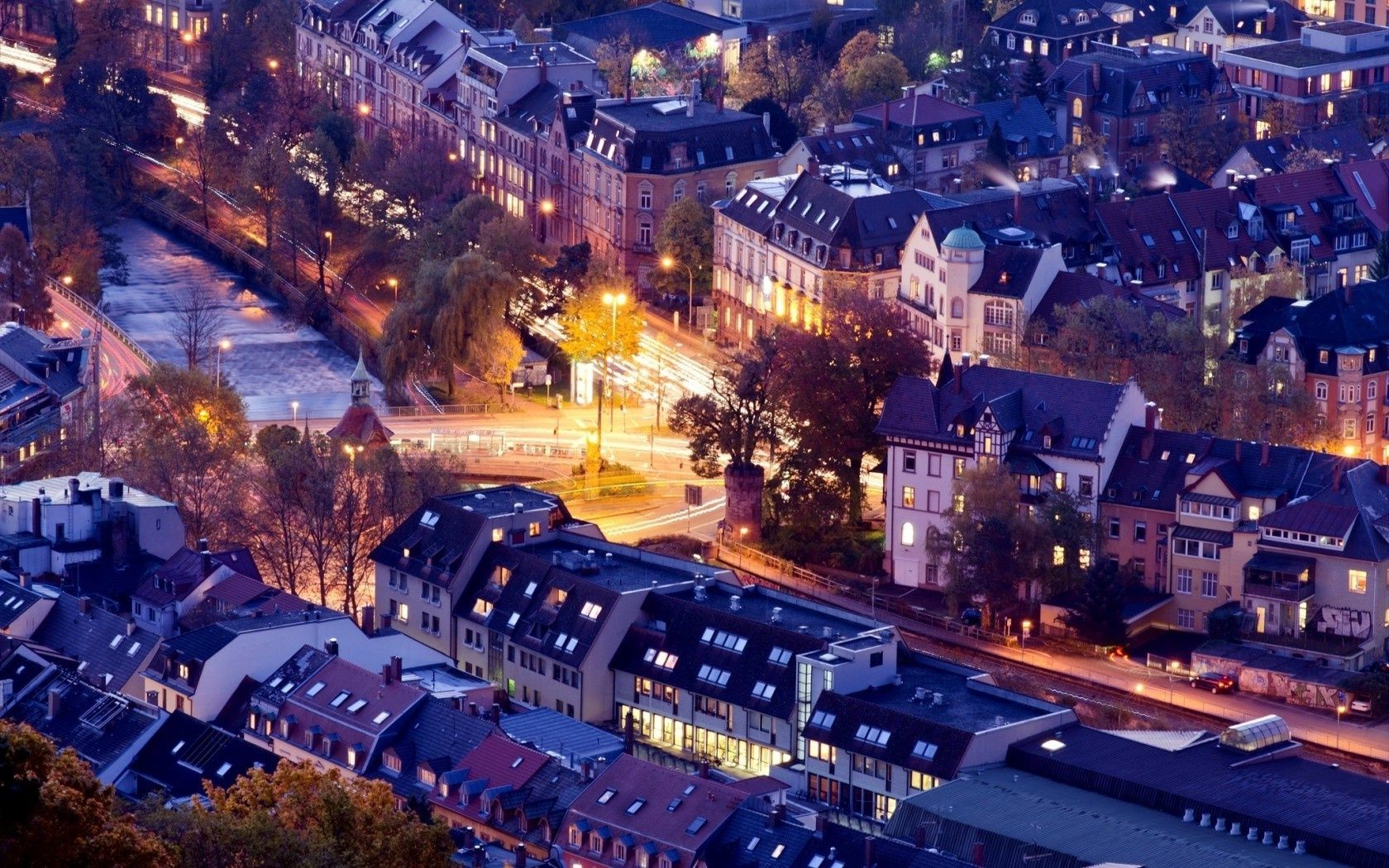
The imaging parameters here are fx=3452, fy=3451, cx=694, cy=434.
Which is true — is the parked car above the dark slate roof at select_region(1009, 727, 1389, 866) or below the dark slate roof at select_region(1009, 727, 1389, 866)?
below

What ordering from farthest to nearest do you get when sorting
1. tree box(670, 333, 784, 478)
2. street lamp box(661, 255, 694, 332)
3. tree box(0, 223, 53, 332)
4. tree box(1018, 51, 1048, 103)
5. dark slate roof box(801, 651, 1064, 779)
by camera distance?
1. tree box(1018, 51, 1048, 103)
2. street lamp box(661, 255, 694, 332)
3. tree box(0, 223, 53, 332)
4. tree box(670, 333, 784, 478)
5. dark slate roof box(801, 651, 1064, 779)

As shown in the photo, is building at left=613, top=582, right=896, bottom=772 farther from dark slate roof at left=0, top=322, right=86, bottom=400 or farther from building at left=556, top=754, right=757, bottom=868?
dark slate roof at left=0, top=322, right=86, bottom=400

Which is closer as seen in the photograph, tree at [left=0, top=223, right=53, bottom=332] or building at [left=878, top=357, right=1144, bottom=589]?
building at [left=878, top=357, right=1144, bottom=589]

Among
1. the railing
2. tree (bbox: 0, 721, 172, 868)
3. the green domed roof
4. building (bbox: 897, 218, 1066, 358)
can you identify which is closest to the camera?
tree (bbox: 0, 721, 172, 868)

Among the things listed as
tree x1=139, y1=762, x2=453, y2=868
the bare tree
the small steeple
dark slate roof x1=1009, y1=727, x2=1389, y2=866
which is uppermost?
tree x1=139, y1=762, x2=453, y2=868

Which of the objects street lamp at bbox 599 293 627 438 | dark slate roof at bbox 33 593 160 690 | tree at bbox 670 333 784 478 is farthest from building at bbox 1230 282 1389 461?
dark slate roof at bbox 33 593 160 690

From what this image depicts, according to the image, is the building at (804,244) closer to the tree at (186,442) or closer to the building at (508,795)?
the tree at (186,442)

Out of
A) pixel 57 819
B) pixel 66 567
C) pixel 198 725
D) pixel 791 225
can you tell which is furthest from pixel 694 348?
pixel 57 819

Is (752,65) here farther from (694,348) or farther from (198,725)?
(198,725)

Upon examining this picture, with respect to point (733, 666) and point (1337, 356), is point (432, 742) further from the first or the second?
point (1337, 356)
